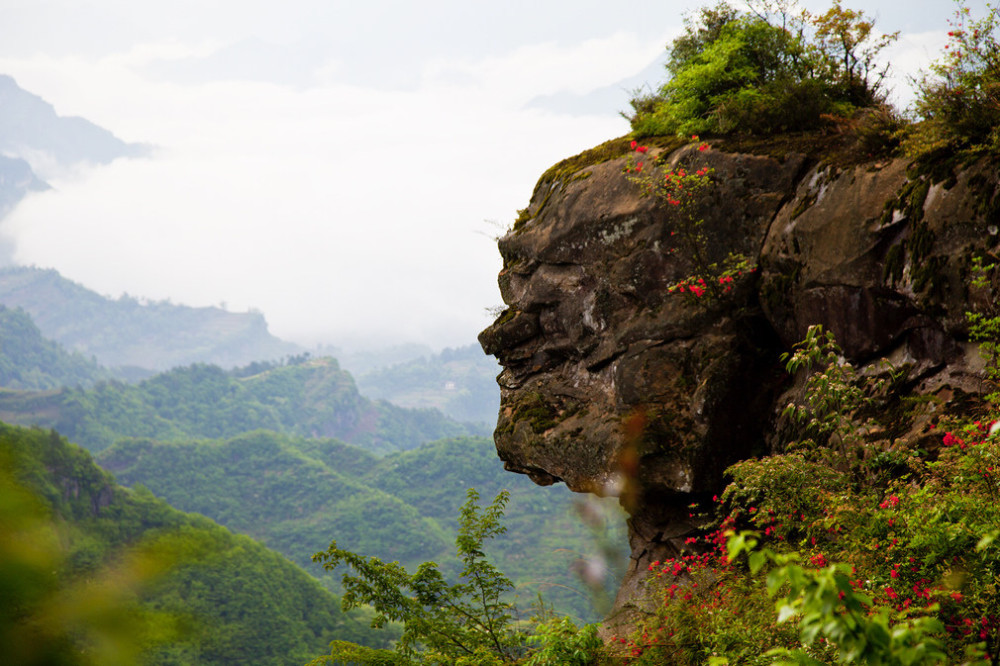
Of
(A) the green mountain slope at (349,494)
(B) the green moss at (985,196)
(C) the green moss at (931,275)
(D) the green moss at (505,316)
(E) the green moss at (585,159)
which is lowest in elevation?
(A) the green mountain slope at (349,494)

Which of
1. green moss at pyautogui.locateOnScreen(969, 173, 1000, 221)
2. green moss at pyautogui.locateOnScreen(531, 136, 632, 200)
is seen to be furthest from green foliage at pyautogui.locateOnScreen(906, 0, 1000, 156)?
green moss at pyautogui.locateOnScreen(531, 136, 632, 200)

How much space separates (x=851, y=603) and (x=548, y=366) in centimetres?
956

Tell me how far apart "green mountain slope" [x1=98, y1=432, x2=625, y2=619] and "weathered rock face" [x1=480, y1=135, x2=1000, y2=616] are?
110 meters

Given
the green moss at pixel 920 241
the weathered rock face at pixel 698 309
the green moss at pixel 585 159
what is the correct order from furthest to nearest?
1. the green moss at pixel 585 159
2. the weathered rock face at pixel 698 309
3. the green moss at pixel 920 241

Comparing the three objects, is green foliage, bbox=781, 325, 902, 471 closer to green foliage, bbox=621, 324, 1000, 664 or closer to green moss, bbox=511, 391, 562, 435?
green foliage, bbox=621, 324, 1000, 664

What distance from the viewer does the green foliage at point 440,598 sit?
9695 mm

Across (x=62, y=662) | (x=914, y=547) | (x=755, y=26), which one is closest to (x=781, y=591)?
(x=914, y=547)

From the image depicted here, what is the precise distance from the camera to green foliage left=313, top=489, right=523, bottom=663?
9695 mm

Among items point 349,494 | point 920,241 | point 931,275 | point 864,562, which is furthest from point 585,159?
point 349,494

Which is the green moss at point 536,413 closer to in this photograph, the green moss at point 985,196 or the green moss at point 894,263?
the green moss at point 894,263

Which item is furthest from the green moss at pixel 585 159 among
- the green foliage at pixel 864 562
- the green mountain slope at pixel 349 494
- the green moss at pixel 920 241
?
the green mountain slope at pixel 349 494

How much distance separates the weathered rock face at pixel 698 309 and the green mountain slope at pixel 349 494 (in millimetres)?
109849

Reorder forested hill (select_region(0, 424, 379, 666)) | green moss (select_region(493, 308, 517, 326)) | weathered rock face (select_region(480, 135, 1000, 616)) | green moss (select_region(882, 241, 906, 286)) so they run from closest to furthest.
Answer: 1. forested hill (select_region(0, 424, 379, 666))
2. weathered rock face (select_region(480, 135, 1000, 616))
3. green moss (select_region(882, 241, 906, 286))
4. green moss (select_region(493, 308, 517, 326))

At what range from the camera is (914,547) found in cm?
445
